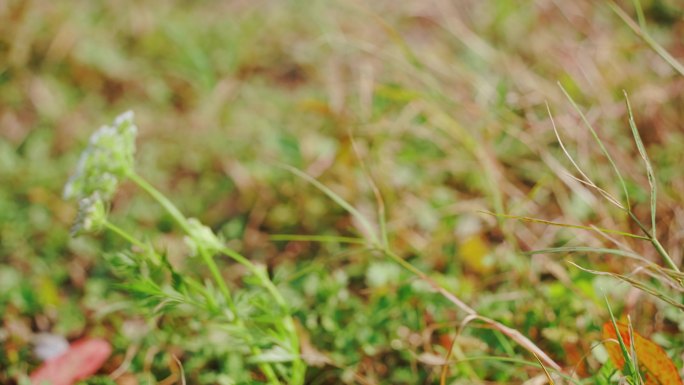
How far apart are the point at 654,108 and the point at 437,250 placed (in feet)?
2.93

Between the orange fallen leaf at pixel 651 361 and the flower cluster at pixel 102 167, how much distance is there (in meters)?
1.01

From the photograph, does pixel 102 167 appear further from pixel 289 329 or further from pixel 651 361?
pixel 651 361

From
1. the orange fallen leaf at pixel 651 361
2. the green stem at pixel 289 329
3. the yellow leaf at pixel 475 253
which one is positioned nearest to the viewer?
the orange fallen leaf at pixel 651 361

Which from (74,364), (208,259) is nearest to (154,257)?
(208,259)

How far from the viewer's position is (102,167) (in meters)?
1.21

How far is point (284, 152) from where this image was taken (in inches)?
82.5

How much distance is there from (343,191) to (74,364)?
0.91m

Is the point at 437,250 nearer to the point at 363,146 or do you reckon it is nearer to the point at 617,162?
the point at 363,146

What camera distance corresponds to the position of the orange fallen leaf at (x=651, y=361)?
1160 mm

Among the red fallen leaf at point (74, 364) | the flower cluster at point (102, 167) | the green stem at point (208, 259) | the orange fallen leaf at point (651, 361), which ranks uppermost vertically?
the flower cluster at point (102, 167)

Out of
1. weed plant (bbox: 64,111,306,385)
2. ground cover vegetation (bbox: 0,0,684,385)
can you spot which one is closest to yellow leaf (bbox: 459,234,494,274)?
ground cover vegetation (bbox: 0,0,684,385)

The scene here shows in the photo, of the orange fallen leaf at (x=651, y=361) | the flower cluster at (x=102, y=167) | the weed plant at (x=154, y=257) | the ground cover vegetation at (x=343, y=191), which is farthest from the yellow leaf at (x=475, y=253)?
the flower cluster at (x=102, y=167)

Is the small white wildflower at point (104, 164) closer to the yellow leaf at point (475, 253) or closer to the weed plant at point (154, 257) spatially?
the weed plant at point (154, 257)

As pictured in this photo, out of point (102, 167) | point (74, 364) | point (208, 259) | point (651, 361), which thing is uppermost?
point (102, 167)
